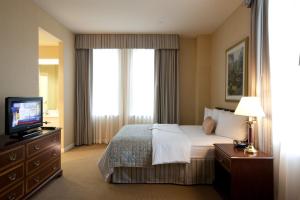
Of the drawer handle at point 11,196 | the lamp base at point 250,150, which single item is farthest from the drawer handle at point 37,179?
the lamp base at point 250,150

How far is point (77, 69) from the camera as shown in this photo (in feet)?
17.8

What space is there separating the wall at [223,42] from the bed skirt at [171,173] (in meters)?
1.36

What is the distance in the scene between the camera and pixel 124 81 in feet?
18.2

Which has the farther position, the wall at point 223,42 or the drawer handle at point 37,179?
the wall at point 223,42

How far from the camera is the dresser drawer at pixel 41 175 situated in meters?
2.60

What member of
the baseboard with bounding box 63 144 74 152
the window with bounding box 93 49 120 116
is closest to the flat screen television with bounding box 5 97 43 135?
the baseboard with bounding box 63 144 74 152

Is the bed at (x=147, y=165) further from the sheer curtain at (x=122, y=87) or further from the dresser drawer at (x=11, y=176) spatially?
the sheer curtain at (x=122, y=87)

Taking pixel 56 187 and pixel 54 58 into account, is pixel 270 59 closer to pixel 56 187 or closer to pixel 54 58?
pixel 56 187

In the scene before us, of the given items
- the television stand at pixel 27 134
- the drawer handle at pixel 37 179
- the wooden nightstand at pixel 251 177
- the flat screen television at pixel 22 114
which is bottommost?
the drawer handle at pixel 37 179

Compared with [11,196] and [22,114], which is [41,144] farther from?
[11,196]

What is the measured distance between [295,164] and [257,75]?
1116mm

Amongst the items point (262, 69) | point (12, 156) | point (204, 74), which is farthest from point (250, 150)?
point (204, 74)

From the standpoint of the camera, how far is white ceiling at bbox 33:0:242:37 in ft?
11.7

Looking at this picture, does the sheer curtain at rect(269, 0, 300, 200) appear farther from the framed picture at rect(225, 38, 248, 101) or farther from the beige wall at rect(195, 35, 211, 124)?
the beige wall at rect(195, 35, 211, 124)
